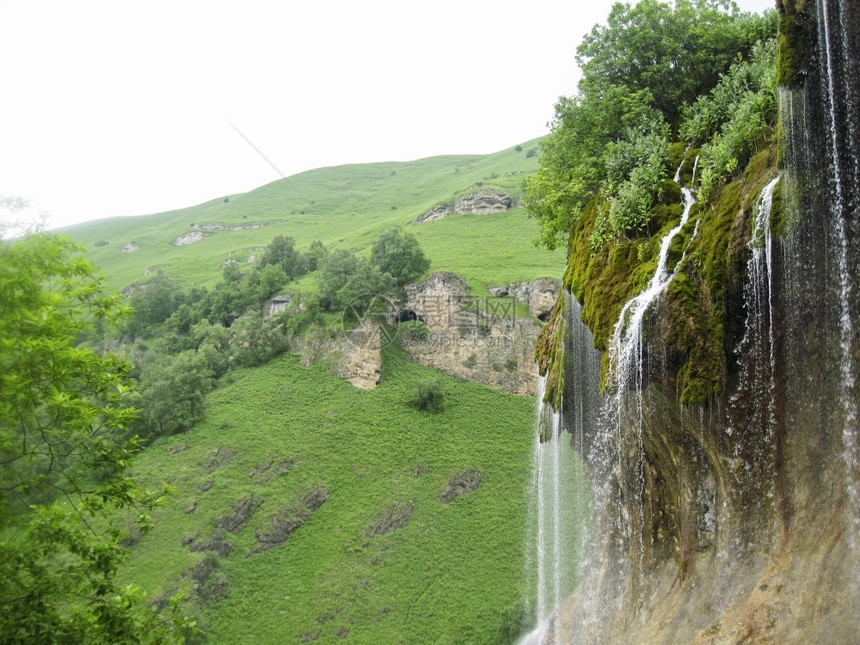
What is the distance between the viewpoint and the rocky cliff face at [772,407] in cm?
1155

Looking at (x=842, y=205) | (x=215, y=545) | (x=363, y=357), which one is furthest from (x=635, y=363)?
(x=363, y=357)

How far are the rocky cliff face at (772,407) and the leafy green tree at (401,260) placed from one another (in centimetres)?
5852

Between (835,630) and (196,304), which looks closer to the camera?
(835,630)

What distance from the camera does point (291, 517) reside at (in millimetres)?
50438

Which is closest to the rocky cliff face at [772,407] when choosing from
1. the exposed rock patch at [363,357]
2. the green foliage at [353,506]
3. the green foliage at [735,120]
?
the green foliage at [735,120]

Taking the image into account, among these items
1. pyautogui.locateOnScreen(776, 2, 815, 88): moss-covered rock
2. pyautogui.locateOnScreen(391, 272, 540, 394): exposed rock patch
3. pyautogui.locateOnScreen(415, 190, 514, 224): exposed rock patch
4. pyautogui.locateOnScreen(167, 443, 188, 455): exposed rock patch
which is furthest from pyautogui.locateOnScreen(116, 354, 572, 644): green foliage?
pyautogui.locateOnScreen(415, 190, 514, 224): exposed rock patch

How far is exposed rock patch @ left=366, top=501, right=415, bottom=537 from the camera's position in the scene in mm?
48975

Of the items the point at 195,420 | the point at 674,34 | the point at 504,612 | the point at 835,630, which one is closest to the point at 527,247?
the point at 195,420

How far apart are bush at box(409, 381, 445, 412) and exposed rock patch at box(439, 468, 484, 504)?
9778 mm

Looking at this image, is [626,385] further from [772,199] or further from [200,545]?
[200,545]

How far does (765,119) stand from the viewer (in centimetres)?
1507

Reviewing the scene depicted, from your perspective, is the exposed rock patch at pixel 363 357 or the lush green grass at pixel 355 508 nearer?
the lush green grass at pixel 355 508

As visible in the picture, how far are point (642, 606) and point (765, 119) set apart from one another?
12.8 meters

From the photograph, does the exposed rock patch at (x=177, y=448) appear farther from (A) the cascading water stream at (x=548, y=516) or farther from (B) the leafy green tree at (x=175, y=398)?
(A) the cascading water stream at (x=548, y=516)
